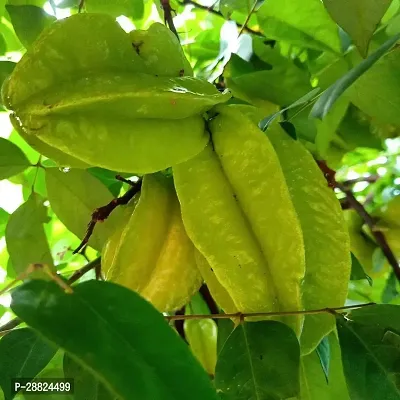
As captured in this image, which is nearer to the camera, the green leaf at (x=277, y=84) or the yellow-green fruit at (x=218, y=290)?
the yellow-green fruit at (x=218, y=290)

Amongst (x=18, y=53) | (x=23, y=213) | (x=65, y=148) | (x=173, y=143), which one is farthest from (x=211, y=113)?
(x=18, y=53)

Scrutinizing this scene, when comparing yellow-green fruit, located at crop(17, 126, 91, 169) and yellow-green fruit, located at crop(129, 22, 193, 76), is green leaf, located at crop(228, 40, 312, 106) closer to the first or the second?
yellow-green fruit, located at crop(129, 22, 193, 76)

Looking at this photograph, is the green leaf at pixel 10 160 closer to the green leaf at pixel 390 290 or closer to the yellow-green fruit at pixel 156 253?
the yellow-green fruit at pixel 156 253

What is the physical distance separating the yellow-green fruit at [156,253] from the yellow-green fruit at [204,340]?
28cm

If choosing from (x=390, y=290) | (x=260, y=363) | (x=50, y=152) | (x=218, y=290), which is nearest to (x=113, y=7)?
(x=50, y=152)

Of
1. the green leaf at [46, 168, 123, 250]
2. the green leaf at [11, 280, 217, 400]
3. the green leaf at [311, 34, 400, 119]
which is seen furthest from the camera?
the green leaf at [46, 168, 123, 250]

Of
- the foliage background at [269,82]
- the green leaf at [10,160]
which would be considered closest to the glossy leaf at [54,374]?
the foliage background at [269,82]

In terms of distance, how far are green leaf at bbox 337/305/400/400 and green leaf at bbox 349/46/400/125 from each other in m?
0.30

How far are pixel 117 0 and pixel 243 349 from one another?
22.2 inches

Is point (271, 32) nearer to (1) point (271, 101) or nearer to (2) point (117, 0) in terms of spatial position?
(1) point (271, 101)

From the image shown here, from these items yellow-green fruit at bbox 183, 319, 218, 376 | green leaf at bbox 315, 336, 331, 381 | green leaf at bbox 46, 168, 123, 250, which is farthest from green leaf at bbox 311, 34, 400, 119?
yellow-green fruit at bbox 183, 319, 218, 376

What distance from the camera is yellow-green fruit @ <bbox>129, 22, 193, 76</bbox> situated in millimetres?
629

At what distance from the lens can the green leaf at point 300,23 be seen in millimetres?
804

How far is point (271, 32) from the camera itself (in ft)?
2.71
